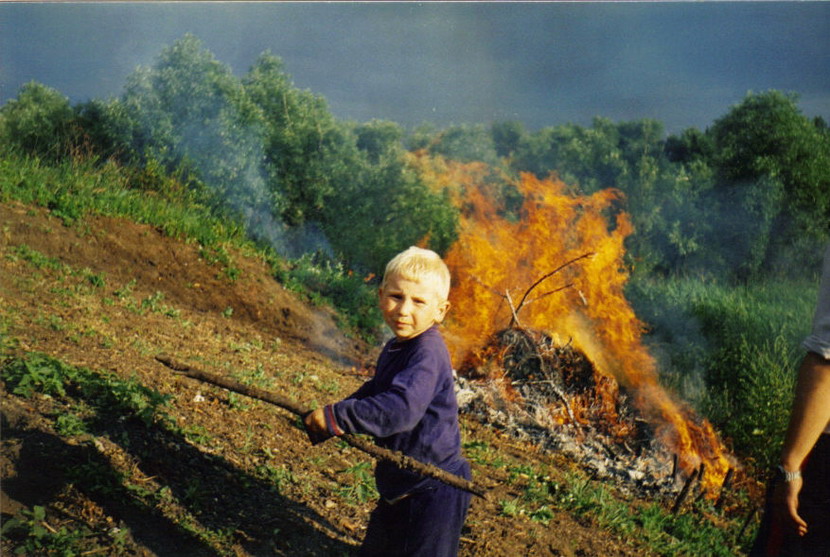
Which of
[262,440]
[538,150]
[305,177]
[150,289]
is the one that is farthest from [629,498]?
[538,150]

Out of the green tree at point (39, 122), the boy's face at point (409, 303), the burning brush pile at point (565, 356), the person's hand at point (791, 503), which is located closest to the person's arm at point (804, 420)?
the person's hand at point (791, 503)

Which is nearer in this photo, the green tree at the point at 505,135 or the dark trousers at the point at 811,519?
the dark trousers at the point at 811,519

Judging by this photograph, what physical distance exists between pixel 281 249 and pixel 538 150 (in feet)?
25.3

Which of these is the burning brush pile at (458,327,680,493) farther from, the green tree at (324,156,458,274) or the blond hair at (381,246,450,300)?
the blond hair at (381,246,450,300)

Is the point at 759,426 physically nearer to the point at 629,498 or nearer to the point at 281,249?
the point at 629,498

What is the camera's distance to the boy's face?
8.32 ft

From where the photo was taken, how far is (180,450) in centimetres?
349

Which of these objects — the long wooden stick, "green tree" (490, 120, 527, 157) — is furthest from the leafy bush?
the long wooden stick

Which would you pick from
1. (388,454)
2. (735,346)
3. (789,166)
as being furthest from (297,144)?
(789,166)

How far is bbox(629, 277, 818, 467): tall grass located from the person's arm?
256 inches

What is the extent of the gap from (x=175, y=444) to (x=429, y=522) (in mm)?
1571

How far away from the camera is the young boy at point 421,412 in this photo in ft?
8.29

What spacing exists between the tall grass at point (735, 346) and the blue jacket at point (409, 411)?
6609mm

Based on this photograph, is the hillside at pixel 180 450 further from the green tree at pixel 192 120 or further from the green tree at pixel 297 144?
the green tree at pixel 297 144
